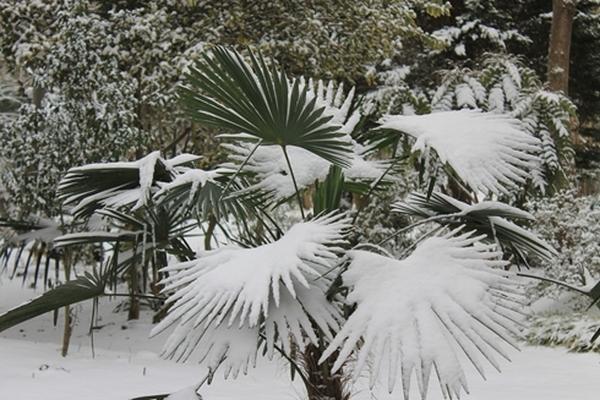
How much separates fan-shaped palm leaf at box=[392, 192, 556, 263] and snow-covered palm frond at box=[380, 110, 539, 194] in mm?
305

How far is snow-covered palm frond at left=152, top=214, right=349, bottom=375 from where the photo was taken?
6.51 feet

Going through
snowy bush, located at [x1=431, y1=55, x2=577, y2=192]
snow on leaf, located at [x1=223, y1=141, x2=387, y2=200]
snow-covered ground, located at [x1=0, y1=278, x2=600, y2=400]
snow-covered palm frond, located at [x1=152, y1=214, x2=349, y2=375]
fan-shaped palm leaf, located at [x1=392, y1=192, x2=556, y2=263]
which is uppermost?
snowy bush, located at [x1=431, y1=55, x2=577, y2=192]

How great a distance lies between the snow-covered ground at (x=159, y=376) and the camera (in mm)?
5547

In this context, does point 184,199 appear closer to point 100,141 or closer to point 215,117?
point 215,117

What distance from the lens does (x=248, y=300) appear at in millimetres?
1965

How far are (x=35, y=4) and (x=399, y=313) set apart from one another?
23.5 ft

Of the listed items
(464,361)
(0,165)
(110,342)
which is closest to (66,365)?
(110,342)

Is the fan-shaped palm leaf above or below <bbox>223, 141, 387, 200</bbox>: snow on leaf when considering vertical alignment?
below

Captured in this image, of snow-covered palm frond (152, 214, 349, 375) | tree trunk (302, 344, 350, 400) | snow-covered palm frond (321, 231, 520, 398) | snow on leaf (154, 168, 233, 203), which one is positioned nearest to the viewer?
snow-covered palm frond (321, 231, 520, 398)

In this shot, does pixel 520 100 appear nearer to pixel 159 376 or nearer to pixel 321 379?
pixel 159 376

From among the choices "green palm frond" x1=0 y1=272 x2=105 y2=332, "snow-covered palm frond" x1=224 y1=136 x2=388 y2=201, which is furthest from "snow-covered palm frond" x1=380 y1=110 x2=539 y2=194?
"green palm frond" x1=0 y1=272 x2=105 y2=332

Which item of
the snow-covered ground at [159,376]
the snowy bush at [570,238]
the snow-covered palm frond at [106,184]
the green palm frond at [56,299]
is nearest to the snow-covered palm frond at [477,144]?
the snow-covered palm frond at [106,184]

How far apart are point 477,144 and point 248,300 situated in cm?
115

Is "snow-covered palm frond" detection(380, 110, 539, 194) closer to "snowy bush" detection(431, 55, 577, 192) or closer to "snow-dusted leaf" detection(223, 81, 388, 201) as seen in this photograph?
"snow-dusted leaf" detection(223, 81, 388, 201)
